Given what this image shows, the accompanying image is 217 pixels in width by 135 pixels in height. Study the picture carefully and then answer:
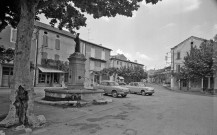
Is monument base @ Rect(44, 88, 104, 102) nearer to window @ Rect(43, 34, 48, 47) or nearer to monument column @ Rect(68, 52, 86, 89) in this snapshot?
monument column @ Rect(68, 52, 86, 89)

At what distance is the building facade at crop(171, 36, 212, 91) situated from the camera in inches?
1374

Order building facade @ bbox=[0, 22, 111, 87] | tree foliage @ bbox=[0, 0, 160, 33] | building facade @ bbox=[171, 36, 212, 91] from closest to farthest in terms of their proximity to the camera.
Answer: tree foliage @ bbox=[0, 0, 160, 33] < building facade @ bbox=[0, 22, 111, 87] < building facade @ bbox=[171, 36, 212, 91]

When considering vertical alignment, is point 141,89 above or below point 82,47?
below

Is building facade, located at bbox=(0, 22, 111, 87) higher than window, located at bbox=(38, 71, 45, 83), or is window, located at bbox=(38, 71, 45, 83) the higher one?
building facade, located at bbox=(0, 22, 111, 87)

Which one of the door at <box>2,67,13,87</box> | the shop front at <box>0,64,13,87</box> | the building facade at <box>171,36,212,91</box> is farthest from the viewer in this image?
the building facade at <box>171,36,212,91</box>

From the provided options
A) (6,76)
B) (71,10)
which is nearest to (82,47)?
(6,76)

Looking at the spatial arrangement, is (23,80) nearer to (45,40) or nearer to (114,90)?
(114,90)

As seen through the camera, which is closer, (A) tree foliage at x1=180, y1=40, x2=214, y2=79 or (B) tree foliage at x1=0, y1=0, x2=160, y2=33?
(B) tree foliage at x1=0, y1=0, x2=160, y2=33

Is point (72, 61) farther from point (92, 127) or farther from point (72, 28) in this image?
point (92, 127)

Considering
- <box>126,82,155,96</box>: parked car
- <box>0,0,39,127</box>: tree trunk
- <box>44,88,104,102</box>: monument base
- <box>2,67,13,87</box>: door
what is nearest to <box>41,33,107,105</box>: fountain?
<box>44,88,104,102</box>: monument base

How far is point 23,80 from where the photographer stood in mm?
6590

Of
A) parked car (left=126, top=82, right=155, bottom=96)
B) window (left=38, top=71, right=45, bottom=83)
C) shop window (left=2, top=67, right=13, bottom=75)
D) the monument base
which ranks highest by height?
shop window (left=2, top=67, right=13, bottom=75)

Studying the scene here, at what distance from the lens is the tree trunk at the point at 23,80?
635cm

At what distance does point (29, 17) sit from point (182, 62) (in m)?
36.6
